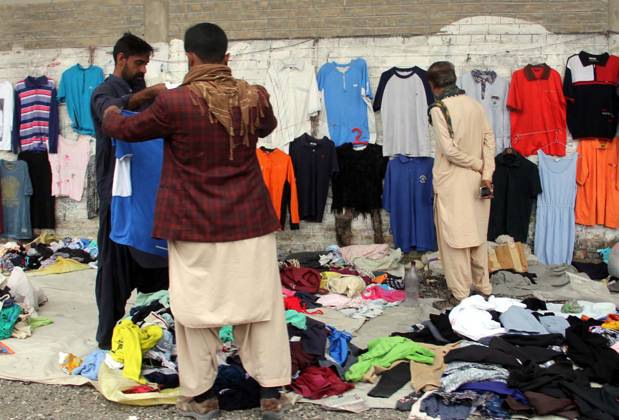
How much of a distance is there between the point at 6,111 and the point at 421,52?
5396 millimetres

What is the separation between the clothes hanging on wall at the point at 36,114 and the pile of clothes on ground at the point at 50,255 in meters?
1.27

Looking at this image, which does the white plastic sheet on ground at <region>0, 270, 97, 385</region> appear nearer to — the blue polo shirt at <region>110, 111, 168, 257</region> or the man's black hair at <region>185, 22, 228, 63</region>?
the blue polo shirt at <region>110, 111, 168, 257</region>

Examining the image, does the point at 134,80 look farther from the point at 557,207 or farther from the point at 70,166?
the point at 557,207

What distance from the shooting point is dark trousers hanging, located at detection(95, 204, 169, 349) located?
459 centimetres

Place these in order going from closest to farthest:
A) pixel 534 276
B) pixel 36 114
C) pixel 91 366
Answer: pixel 91 366
pixel 534 276
pixel 36 114

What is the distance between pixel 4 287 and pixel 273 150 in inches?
147

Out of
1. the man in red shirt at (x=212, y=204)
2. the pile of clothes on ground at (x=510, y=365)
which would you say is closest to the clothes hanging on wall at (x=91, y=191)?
the pile of clothes on ground at (x=510, y=365)

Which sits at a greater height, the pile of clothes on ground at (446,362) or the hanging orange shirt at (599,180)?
the hanging orange shirt at (599,180)

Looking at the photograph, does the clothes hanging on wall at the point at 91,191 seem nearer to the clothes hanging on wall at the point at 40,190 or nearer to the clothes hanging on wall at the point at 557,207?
the clothes hanging on wall at the point at 40,190

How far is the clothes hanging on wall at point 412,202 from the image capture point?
810 centimetres

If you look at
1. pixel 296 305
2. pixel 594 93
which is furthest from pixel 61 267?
pixel 594 93

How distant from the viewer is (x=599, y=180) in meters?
7.95

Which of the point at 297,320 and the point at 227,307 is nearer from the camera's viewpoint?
the point at 227,307

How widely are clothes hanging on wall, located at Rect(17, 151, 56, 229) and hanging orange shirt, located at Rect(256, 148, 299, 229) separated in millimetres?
3015
